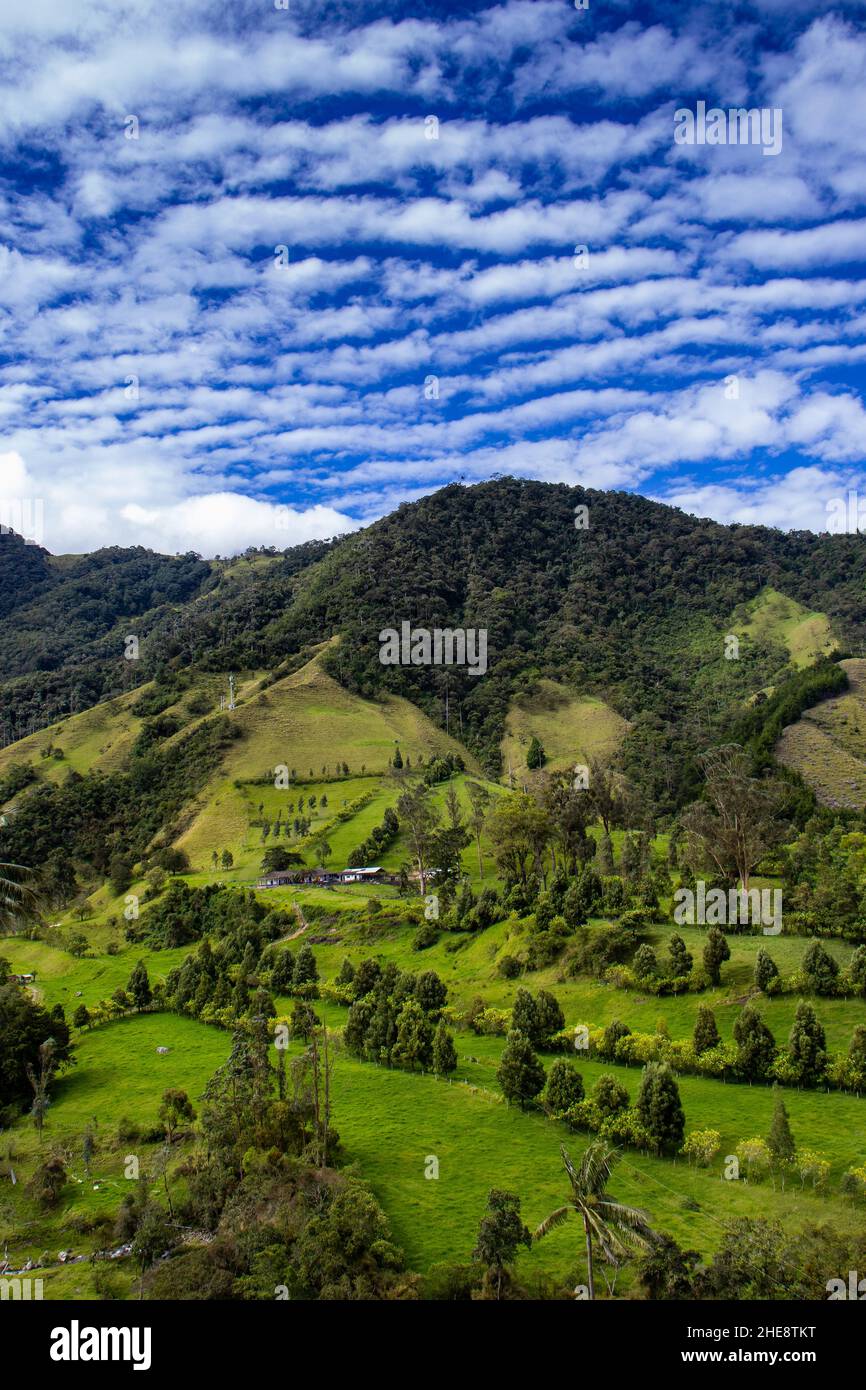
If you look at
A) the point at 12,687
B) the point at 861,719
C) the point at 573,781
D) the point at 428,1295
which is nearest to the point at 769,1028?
the point at 428,1295

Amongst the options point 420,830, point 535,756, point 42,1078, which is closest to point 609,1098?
point 42,1078

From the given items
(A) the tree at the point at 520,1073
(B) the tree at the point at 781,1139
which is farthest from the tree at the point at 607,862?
(B) the tree at the point at 781,1139

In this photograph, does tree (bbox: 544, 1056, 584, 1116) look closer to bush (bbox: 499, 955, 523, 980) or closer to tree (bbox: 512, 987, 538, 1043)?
tree (bbox: 512, 987, 538, 1043)

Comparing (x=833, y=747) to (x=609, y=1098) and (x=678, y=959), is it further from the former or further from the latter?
(x=609, y=1098)

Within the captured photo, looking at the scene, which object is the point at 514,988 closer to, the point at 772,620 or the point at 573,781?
the point at 573,781

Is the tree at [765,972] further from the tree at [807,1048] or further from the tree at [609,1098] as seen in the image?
the tree at [609,1098]

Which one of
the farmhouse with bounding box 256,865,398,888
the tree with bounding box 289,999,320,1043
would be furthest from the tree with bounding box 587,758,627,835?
the tree with bounding box 289,999,320,1043
